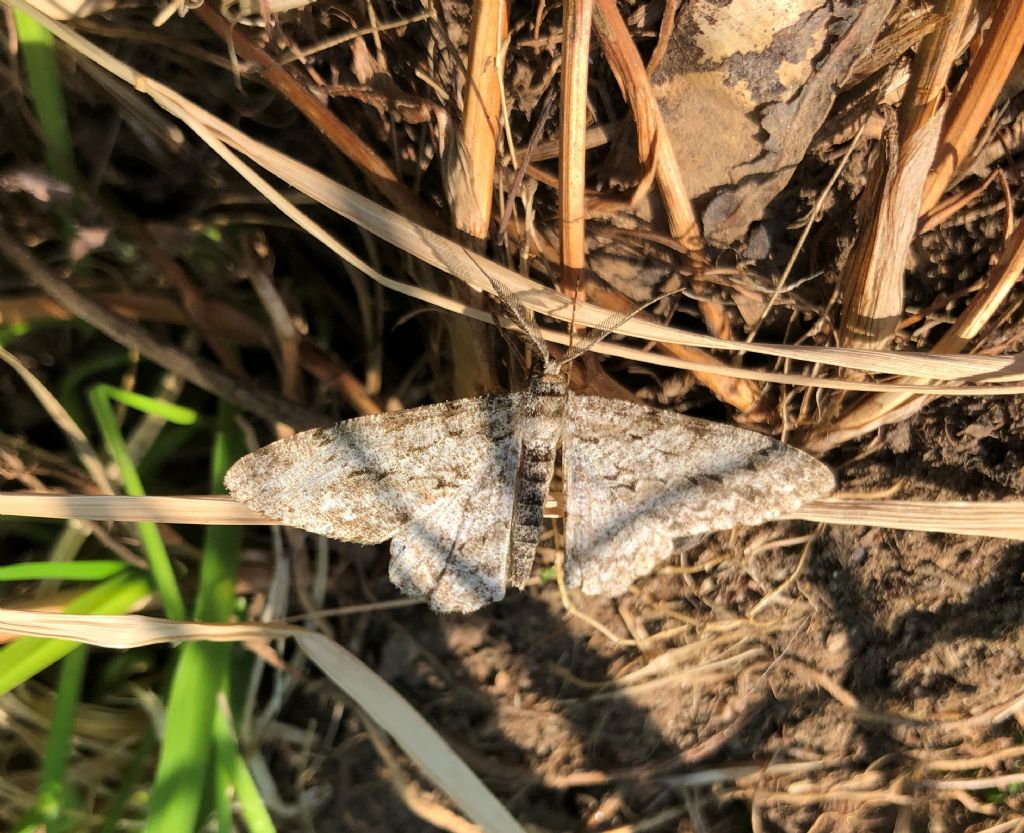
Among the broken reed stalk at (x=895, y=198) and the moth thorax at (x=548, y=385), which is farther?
the moth thorax at (x=548, y=385)

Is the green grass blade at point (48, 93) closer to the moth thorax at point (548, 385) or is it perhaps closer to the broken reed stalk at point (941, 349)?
the moth thorax at point (548, 385)

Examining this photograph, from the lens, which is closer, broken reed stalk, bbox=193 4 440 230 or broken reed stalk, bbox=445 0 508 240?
broken reed stalk, bbox=445 0 508 240

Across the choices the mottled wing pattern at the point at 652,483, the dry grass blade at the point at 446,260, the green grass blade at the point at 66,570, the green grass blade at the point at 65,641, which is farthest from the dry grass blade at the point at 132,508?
the mottled wing pattern at the point at 652,483

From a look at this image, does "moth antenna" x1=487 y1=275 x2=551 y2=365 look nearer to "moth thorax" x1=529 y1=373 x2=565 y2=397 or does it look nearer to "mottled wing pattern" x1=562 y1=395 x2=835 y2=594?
"moth thorax" x1=529 y1=373 x2=565 y2=397

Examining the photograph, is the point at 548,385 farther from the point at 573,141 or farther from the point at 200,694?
the point at 200,694

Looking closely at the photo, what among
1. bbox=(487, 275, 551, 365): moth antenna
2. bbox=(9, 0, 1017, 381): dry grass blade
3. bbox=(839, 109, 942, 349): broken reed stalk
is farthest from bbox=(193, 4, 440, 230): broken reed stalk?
bbox=(839, 109, 942, 349): broken reed stalk

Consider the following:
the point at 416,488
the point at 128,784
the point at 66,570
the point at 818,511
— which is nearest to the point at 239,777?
the point at 128,784

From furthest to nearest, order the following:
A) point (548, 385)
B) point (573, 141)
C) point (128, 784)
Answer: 1. point (128, 784)
2. point (548, 385)
3. point (573, 141)

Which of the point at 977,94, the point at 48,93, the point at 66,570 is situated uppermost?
the point at 48,93
